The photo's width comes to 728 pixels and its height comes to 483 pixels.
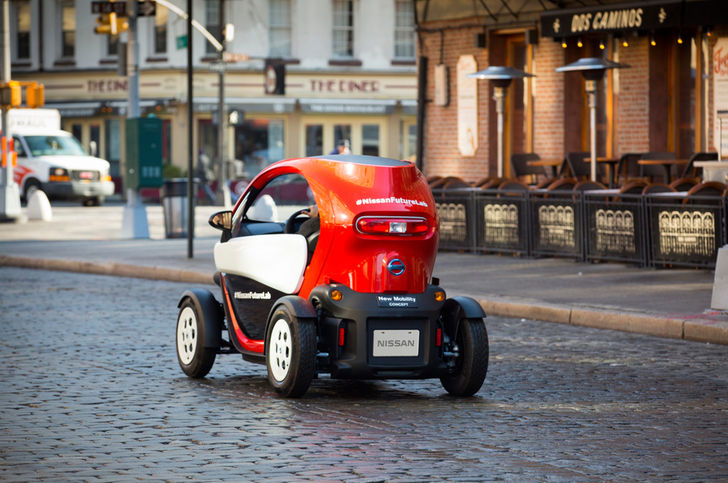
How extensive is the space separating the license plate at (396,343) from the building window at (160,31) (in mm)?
42151

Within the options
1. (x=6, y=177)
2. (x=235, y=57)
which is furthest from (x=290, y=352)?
(x=235, y=57)

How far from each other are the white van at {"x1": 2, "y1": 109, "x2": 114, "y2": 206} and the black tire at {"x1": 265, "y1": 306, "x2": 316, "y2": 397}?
3078 cm

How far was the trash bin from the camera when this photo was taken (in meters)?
23.1

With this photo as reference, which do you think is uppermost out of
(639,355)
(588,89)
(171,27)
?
(171,27)

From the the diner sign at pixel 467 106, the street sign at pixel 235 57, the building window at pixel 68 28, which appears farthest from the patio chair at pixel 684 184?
the building window at pixel 68 28

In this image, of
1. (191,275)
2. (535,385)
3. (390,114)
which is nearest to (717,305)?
(535,385)

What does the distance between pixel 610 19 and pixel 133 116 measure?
29.4 ft

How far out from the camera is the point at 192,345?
371 inches

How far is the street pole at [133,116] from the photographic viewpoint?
960 inches

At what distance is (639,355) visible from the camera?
1070 centimetres

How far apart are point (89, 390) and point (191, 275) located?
835 centimetres

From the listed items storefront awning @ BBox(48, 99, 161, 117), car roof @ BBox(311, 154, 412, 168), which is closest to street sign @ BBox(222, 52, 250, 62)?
storefront awning @ BBox(48, 99, 161, 117)

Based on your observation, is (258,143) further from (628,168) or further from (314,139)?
(628,168)

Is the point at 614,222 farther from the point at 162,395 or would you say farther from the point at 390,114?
the point at 390,114
